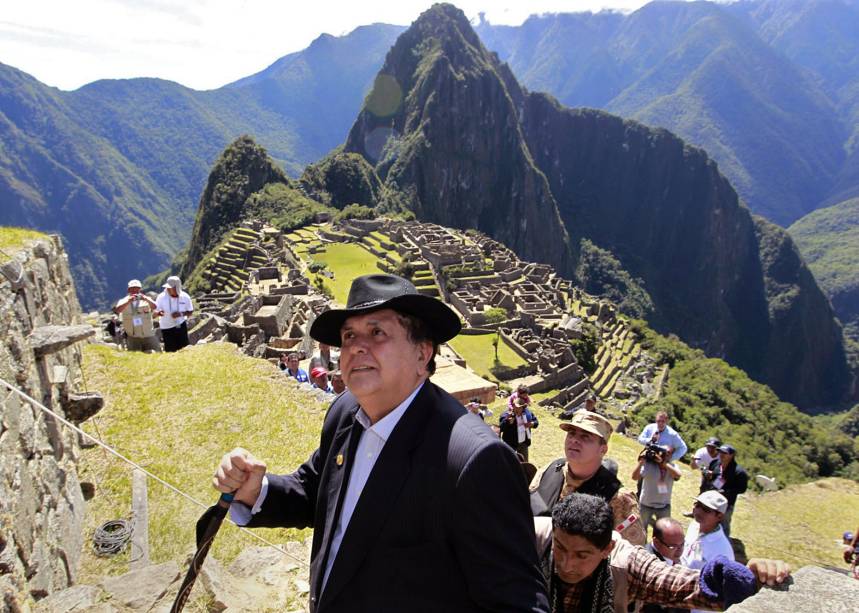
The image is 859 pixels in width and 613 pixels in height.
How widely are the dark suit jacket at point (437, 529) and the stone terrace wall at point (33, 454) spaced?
7.66 feet

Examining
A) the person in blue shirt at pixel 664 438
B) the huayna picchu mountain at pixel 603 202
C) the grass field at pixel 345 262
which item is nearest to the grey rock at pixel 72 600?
the person in blue shirt at pixel 664 438

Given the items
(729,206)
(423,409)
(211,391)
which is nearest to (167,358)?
(211,391)

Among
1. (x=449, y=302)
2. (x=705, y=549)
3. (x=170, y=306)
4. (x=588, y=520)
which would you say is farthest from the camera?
(x=449, y=302)

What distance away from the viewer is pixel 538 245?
422 feet

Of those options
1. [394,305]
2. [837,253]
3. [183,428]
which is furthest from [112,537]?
[837,253]

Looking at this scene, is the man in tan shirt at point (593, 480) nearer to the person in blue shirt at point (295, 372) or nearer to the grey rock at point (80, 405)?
the grey rock at point (80, 405)

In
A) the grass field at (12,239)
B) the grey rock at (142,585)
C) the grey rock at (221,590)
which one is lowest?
the grey rock at (221,590)

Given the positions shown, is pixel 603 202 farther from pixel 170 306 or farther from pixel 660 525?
pixel 660 525

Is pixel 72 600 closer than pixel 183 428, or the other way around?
pixel 72 600

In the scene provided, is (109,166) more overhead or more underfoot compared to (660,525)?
more overhead

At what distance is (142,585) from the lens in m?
3.42

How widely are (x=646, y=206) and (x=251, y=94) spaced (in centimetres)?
14121

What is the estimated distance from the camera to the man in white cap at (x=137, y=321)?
9188 millimetres

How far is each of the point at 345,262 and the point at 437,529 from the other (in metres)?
43.4
